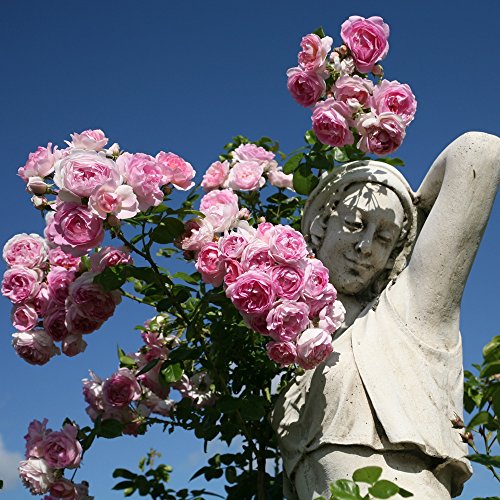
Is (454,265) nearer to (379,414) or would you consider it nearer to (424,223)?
(424,223)

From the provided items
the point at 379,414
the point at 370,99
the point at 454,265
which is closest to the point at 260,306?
the point at 379,414

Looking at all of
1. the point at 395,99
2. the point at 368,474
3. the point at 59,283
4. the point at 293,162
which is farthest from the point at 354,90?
the point at 368,474

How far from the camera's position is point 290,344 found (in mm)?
2797

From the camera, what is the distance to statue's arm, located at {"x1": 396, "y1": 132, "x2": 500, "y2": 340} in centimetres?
306

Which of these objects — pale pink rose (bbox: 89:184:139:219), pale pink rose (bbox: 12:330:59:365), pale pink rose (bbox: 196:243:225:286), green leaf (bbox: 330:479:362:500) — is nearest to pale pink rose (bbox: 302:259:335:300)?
pale pink rose (bbox: 196:243:225:286)

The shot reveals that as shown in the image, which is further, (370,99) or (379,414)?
(370,99)

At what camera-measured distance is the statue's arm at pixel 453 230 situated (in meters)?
3.06

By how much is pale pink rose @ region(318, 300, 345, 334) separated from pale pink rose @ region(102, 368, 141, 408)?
111 centimetres

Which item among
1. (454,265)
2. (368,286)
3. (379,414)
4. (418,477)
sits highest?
(368,286)

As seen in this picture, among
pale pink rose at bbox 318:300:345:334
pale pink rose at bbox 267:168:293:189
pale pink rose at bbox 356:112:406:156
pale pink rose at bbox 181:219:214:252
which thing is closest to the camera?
pale pink rose at bbox 318:300:345:334

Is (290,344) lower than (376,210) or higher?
lower

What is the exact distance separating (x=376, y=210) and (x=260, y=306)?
2.60 feet

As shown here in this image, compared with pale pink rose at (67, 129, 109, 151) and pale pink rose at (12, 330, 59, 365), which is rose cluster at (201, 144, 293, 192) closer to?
pale pink rose at (67, 129, 109, 151)

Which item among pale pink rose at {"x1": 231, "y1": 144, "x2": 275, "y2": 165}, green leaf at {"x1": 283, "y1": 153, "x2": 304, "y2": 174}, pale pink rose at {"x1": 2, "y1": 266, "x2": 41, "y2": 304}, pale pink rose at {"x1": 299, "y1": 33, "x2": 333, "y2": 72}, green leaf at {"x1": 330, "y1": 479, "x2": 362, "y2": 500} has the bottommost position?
green leaf at {"x1": 330, "y1": 479, "x2": 362, "y2": 500}
